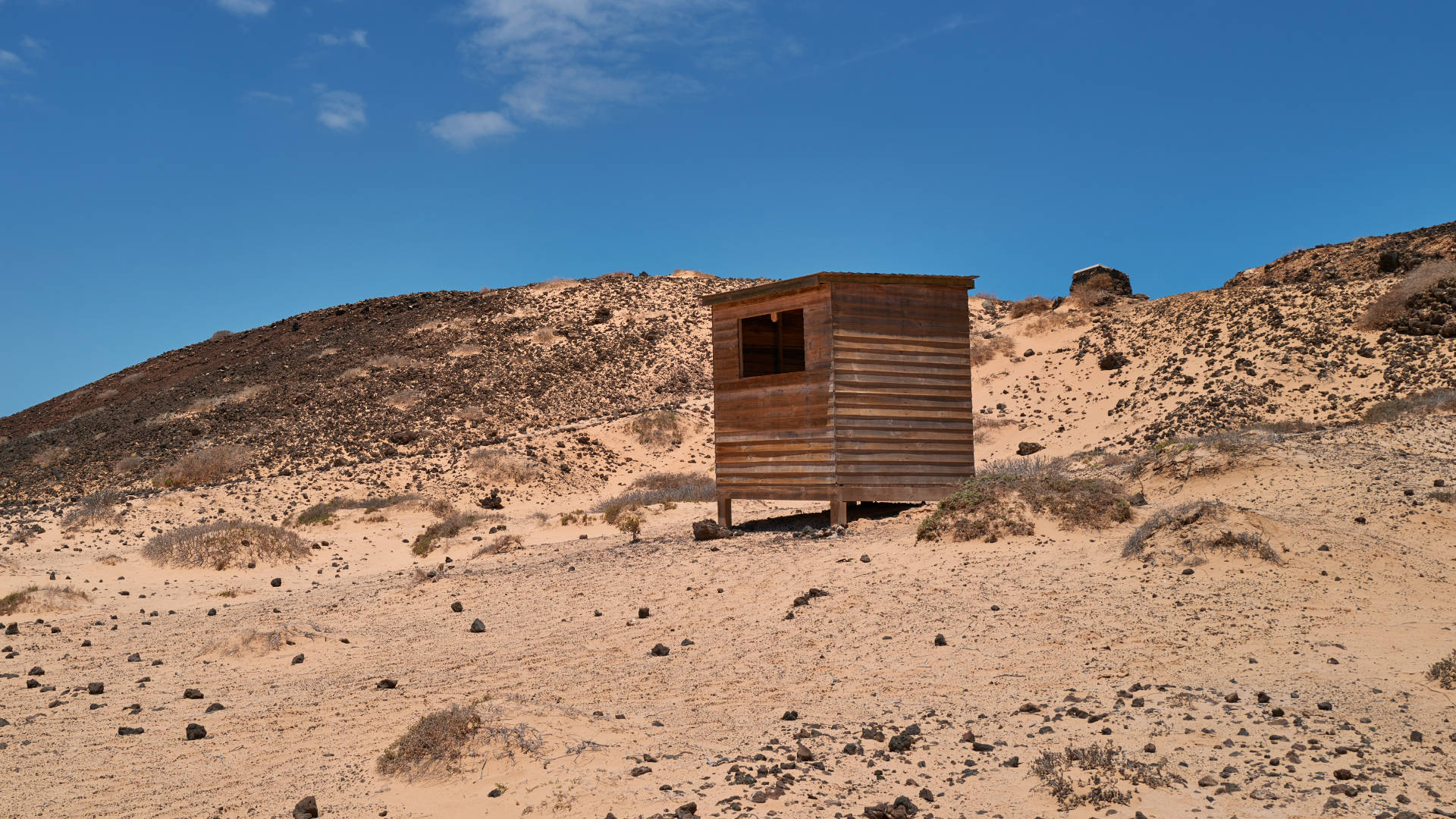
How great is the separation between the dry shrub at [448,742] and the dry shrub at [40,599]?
9300 mm

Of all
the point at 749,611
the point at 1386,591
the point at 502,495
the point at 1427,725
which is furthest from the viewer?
the point at 502,495

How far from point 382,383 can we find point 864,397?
96.4 feet

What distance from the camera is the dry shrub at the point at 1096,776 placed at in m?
5.36

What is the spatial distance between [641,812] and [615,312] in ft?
143

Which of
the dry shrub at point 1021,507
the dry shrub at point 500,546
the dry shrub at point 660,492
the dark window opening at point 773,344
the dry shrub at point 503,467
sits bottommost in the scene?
the dry shrub at point 500,546

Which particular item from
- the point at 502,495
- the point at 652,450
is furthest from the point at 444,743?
the point at 652,450

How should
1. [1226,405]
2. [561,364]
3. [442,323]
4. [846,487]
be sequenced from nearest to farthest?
[846,487]
[1226,405]
[561,364]
[442,323]

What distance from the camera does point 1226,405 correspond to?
2812cm

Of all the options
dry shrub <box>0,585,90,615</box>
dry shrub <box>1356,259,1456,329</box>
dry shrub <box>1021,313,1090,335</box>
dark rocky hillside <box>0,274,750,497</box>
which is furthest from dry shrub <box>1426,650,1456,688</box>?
dry shrub <box>1021,313,1090,335</box>

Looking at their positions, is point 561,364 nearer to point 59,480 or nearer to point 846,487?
point 59,480

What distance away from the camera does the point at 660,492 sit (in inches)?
959

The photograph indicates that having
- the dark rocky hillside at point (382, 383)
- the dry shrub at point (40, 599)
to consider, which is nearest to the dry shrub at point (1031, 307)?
the dark rocky hillside at point (382, 383)

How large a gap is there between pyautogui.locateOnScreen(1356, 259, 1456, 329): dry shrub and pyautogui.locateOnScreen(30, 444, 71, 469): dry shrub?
4174cm

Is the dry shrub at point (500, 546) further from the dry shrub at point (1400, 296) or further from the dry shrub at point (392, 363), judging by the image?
the dry shrub at point (392, 363)
